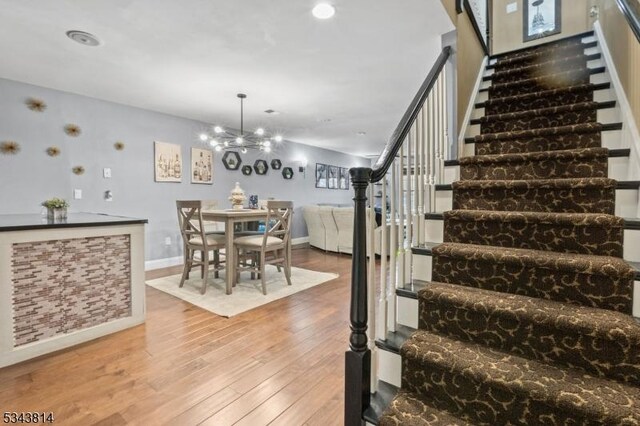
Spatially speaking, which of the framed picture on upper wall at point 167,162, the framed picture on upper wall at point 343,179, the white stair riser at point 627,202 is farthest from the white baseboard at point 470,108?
the framed picture on upper wall at point 343,179

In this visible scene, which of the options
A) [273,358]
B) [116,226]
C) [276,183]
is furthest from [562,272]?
[276,183]

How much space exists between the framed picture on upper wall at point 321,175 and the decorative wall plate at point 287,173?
41.2 inches

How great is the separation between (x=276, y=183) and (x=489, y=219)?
5590mm

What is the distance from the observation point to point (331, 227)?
19.4 feet

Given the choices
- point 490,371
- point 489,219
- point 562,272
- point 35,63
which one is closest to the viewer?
point 490,371

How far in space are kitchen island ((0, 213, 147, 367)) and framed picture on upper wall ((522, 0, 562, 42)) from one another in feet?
18.5

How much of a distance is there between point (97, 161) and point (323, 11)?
3.59m

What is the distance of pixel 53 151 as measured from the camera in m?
3.74

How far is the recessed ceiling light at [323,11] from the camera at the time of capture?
217 cm

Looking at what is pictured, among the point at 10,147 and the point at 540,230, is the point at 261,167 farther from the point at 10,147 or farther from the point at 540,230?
the point at 540,230

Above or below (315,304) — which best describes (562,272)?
above

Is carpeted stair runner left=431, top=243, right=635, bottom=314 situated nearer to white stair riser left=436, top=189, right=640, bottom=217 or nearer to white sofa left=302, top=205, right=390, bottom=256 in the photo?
white stair riser left=436, top=189, right=640, bottom=217

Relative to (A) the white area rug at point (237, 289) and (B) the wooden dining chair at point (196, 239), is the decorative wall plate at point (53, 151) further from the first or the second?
(A) the white area rug at point (237, 289)

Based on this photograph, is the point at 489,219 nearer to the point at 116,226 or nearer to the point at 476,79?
the point at 476,79
